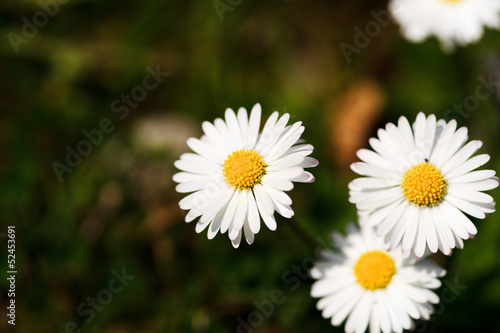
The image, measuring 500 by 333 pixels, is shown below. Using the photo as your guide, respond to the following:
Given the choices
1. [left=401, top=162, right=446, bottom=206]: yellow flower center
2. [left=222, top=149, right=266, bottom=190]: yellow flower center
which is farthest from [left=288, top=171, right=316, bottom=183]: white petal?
[left=401, top=162, right=446, bottom=206]: yellow flower center

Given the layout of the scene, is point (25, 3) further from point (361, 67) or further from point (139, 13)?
point (361, 67)

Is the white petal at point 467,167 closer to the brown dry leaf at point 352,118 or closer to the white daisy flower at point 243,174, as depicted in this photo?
the white daisy flower at point 243,174
